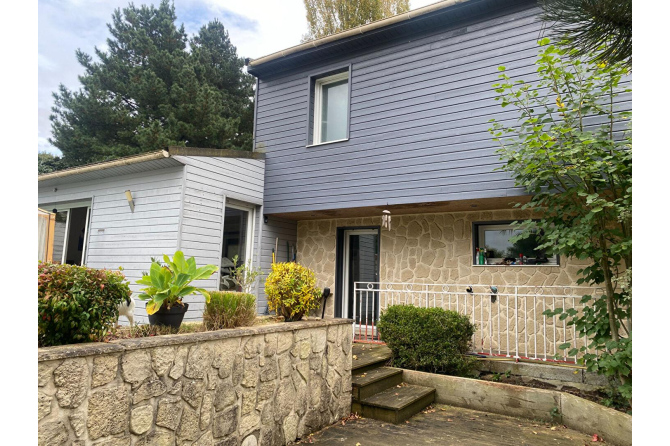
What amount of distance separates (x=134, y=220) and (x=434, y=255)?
505cm

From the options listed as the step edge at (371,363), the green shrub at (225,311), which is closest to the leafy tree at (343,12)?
the step edge at (371,363)

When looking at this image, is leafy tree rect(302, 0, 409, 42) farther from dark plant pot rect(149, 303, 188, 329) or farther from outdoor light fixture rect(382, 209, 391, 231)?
dark plant pot rect(149, 303, 188, 329)

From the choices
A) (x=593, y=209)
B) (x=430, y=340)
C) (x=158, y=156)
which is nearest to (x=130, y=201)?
(x=158, y=156)

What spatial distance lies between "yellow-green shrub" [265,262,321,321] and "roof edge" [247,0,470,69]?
181 inches

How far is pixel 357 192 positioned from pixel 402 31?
107 inches

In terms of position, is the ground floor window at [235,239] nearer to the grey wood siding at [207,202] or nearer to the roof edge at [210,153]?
the grey wood siding at [207,202]

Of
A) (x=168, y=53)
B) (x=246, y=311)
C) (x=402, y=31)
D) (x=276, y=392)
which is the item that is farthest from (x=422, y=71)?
(x=168, y=53)

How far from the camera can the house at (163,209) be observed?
244 inches

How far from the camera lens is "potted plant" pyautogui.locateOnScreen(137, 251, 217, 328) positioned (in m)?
3.01

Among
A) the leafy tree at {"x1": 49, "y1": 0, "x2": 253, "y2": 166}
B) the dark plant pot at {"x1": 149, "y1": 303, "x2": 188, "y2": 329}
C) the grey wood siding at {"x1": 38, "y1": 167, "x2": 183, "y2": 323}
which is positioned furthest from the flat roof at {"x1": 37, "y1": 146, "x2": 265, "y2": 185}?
the leafy tree at {"x1": 49, "y1": 0, "x2": 253, "y2": 166}

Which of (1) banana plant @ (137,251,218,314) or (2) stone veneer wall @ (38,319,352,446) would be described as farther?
(1) banana plant @ (137,251,218,314)

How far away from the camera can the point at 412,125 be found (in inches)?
256

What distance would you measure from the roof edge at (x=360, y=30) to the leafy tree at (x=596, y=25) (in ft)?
14.9
